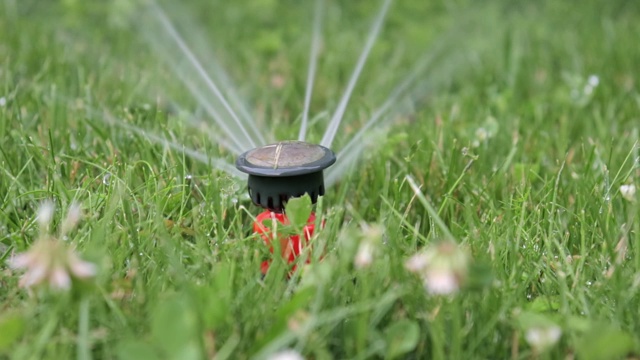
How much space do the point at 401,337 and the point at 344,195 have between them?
0.64 metres

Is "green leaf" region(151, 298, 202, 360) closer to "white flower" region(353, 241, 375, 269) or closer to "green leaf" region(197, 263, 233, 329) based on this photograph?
"green leaf" region(197, 263, 233, 329)

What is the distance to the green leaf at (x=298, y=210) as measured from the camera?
4.37 ft

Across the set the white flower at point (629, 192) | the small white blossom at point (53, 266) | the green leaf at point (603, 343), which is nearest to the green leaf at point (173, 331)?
the small white blossom at point (53, 266)

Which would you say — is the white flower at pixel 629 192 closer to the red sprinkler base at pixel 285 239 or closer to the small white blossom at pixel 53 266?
the red sprinkler base at pixel 285 239

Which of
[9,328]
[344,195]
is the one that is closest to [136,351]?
[9,328]

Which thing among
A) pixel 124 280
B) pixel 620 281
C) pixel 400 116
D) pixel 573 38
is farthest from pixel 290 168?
pixel 573 38

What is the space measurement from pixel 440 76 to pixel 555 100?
49 cm

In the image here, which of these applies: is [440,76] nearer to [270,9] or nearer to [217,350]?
[270,9]

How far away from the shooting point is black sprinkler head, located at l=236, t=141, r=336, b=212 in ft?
4.51

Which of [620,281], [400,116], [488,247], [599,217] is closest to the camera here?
[620,281]

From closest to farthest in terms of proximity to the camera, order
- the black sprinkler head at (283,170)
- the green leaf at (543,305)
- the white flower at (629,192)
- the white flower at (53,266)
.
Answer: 1. the white flower at (53,266)
2. the green leaf at (543,305)
3. the black sprinkler head at (283,170)
4. the white flower at (629,192)

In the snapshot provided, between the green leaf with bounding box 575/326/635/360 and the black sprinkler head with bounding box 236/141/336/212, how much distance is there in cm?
54

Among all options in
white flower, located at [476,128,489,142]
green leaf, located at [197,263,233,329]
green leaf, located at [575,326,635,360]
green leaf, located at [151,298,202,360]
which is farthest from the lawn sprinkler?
white flower, located at [476,128,489,142]

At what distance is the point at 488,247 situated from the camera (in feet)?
4.66
